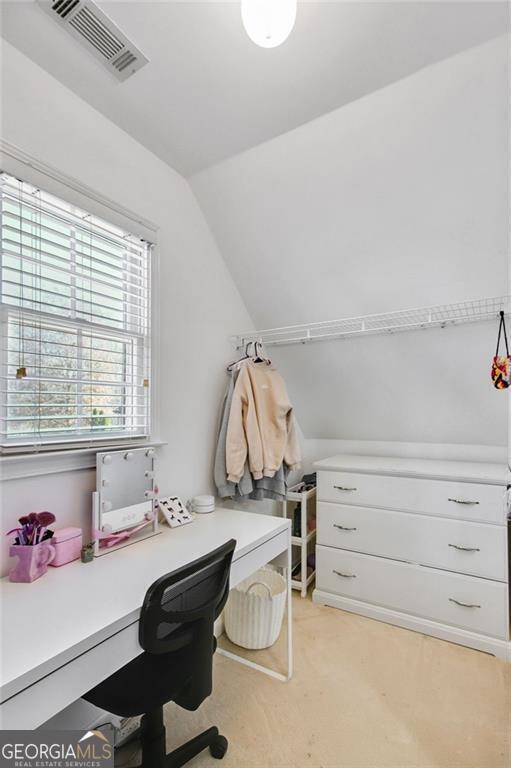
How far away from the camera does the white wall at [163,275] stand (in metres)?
1.29

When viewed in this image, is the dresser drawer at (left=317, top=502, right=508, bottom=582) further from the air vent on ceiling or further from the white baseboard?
the air vent on ceiling

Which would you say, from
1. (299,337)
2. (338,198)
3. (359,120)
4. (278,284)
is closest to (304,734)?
(299,337)

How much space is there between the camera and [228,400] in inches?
85.6

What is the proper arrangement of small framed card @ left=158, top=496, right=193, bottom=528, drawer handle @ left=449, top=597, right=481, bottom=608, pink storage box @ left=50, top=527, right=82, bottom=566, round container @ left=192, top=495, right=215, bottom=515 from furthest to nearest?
drawer handle @ left=449, top=597, right=481, bottom=608 → round container @ left=192, top=495, right=215, bottom=515 → small framed card @ left=158, top=496, right=193, bottom=528 → pink storage box @ left=50, top=527, right=82, bottom=566

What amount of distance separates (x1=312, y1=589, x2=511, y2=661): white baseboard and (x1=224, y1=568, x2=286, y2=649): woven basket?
53 centimetres

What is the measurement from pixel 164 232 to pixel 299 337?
3.69ft

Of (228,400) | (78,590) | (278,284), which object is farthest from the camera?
(278,284)

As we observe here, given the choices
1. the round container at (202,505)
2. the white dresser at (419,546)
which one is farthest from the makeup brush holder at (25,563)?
the white dresser at (419,546)

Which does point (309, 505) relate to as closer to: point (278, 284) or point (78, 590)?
point (278, 284)

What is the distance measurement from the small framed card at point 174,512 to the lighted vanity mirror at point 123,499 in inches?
3.3

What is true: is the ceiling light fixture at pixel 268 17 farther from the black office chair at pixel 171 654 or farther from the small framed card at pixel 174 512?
the small framed card at pixel 174 512

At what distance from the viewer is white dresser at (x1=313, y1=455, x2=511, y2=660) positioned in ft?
6.49

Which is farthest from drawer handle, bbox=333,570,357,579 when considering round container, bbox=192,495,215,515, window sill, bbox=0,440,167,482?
window sill, bbox=0,440,167,482

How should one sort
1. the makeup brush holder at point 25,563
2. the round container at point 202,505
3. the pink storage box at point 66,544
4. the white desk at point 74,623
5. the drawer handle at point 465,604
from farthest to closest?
the drawer handle at point 465,604, the round container at point 202,505, the pink storage box at point 66,544, the makeup brush holder at point 25,563, the white desk at point 74,623
